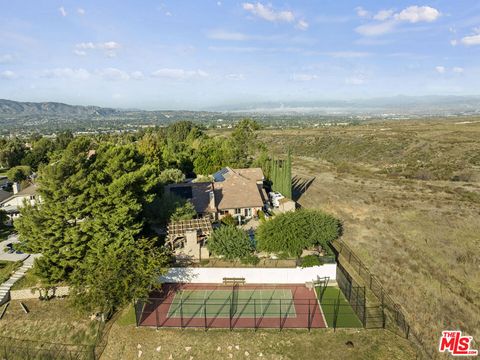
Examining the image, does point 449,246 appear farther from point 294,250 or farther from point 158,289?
point 158,289

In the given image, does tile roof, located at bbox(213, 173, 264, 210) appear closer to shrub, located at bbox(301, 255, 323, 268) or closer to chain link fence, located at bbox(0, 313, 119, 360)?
shrub, located at bbox(301, 255, 323, 268)

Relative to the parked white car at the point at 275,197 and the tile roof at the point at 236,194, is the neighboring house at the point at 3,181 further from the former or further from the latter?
the parked white car at the point at 275,197

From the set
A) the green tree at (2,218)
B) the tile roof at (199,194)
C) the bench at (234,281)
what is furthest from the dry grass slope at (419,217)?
the green tree at (2,218)

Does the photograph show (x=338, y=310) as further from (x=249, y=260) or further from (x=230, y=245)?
(x=230, y=245)

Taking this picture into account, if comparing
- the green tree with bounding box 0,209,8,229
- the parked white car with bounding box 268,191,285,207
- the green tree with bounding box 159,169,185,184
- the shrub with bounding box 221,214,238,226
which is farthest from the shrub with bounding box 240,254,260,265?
the green tree with bounding box 0,209,8,229

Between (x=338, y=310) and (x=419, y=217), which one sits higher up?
(x=419, y=217)

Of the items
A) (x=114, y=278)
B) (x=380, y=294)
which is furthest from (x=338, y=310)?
(x=114, y=278)
